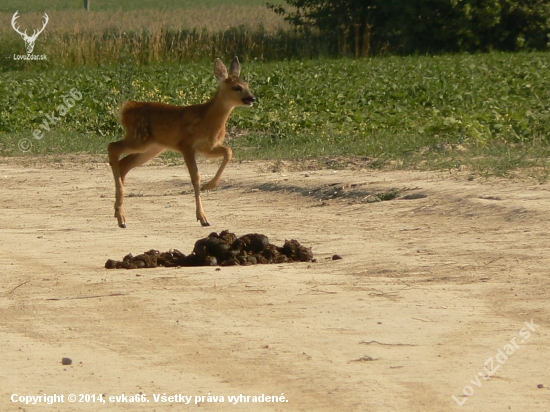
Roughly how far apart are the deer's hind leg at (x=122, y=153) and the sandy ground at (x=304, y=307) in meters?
0.40

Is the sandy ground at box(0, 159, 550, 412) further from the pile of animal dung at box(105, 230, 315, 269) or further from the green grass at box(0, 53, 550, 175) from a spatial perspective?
the green grass at box(0, 53, 550, 175)

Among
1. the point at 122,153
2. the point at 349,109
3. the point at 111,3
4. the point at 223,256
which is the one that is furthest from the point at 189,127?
the point at 111,3

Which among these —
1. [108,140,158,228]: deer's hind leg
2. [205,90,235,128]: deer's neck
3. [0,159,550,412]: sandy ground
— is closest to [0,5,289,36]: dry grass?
[108,140,158,228]: deer's hind leg

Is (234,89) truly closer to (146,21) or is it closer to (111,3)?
(146,21)

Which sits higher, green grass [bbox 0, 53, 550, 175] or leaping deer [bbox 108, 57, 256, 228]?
leaping deer [bbox 108, 57, 256, 228]

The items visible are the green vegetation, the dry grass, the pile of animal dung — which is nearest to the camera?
the pile of animal dung

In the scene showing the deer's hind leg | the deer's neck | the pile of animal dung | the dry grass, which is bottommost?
the dry grass

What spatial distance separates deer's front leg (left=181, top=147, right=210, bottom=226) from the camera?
11.0 metres

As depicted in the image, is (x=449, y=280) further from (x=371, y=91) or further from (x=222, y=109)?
(x=371, y=91)

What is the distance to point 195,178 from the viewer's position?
11.2 meters

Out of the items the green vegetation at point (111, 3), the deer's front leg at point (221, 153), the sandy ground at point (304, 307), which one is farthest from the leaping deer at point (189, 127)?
the green vegetation at point (111, 3)

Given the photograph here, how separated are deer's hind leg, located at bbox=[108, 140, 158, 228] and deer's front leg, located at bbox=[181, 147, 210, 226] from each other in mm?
513

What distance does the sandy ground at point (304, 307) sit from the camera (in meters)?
5.80

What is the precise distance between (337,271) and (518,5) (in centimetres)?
3122
